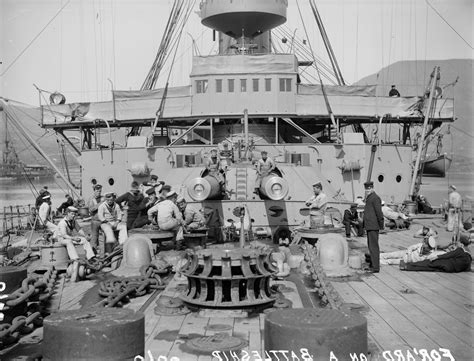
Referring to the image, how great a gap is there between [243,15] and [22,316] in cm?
1429

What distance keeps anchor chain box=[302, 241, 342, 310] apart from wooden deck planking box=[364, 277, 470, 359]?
2.13ft

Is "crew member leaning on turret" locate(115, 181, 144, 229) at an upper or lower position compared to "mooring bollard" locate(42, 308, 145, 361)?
upper

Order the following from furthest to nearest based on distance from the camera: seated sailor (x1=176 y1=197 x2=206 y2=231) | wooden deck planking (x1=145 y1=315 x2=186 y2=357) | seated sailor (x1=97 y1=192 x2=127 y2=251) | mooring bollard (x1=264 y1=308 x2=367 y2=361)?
seated sailor (x1=176 y1=197 x2=206 y2=231), seated sailor (x1=97 y1=192 x2=127 y2=251), wooden deck planking (x1=145 y1=315 x2=186 y2=357), mooring bollard (x1=264 y1=308 x2=367 y2=361)

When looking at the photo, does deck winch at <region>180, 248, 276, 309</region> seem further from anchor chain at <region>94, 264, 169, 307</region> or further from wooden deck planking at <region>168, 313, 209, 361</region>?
anchor chain at <region>94, 264, 169, 307</region>

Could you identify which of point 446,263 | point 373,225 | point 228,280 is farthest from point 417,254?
point 228,280

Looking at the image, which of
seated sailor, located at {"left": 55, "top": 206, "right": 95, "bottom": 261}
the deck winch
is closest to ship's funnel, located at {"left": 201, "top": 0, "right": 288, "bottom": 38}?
seated sailor, located at {"left": 55, "top": 206, "right": 95, "bottom": 261}

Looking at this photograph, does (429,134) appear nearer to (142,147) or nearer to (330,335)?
(142,147)

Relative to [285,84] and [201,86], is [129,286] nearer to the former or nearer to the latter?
[201,86]

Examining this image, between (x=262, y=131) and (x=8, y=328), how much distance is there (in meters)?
13.9

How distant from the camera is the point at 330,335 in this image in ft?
13.3

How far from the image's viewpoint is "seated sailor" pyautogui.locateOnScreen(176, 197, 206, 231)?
11257 mm

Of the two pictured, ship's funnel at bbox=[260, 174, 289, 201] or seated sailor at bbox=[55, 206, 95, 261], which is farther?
ship's funnel at bbox=[260, 174, 289, 201]

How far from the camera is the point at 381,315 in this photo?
267 inches

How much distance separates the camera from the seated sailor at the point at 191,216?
11.3 metres
